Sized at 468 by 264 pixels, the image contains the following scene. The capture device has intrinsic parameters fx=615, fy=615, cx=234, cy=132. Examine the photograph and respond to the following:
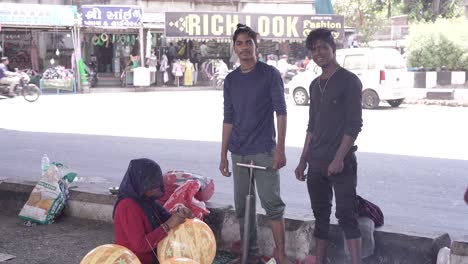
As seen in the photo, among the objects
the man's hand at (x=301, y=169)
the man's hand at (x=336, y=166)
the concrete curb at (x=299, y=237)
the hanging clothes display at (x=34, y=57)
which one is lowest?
the concrete curb at (x=299, y=237)

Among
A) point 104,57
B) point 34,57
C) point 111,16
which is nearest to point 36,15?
point 34,57

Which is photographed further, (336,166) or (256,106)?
(256,106)

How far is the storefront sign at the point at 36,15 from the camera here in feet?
83.8

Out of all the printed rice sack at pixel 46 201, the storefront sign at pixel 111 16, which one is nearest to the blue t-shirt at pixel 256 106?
the printed rice sack at pixel 46 201

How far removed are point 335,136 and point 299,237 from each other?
1046 mm

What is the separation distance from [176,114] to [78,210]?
38.9 feet

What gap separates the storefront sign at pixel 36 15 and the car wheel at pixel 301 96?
11092 mm

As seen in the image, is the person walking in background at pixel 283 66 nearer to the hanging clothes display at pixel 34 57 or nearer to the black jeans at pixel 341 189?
the hanging clothes display at pixel 34 57

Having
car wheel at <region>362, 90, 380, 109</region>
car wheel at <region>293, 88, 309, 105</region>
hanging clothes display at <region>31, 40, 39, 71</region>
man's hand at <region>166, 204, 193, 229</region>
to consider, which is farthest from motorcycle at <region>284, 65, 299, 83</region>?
man's hand at <region>166, 204, 193, 229</region>

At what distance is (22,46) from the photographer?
29.3 meters

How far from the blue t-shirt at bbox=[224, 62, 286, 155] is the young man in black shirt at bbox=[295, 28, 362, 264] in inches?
11.6

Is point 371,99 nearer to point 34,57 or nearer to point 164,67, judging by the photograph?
point 164,67

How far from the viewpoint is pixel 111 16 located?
2752cm

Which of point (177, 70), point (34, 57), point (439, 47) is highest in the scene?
point (439, 47)
